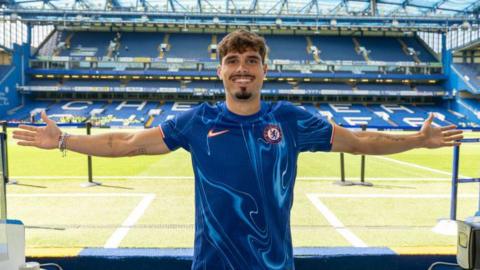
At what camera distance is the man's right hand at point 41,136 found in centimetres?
251

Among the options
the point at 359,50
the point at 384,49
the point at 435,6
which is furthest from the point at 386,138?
the point at 384,49

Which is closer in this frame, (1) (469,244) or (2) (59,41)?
(1) (469,244)

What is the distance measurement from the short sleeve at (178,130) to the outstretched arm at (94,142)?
A: 0.07 metres

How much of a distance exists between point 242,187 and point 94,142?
1.09m

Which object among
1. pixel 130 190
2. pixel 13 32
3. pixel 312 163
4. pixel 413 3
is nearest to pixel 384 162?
pixel 312 163

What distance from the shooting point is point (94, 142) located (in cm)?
254

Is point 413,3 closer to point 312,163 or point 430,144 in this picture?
point 312,163

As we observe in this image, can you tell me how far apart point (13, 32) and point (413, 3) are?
2042 inches

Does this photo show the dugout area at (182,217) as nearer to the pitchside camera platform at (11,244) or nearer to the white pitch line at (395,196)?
the white pitch line at (395,196)

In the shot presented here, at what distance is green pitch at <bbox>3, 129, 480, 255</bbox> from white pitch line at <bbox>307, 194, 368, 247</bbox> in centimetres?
3

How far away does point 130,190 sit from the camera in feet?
27.9

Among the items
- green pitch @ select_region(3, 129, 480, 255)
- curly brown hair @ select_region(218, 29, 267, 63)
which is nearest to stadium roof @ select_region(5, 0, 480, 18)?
green pitch @ select_region(3, 129, 480, 255)

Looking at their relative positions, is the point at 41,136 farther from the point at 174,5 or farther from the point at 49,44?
the point at 49,44

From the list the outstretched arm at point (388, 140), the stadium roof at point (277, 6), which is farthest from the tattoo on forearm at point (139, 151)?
the stadium roof at point (277, 6)
